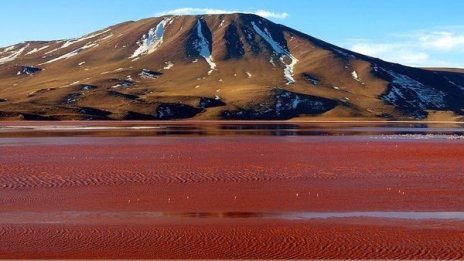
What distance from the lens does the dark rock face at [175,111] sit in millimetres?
159150

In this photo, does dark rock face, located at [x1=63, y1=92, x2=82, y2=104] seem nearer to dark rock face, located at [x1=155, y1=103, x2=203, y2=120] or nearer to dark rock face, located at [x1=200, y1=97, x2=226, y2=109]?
dark rock face, located at [x1=155, y1=103, x2=203, y2=120]

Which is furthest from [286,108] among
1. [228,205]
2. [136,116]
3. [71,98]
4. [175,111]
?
[228,205]

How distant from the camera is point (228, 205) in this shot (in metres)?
26.0

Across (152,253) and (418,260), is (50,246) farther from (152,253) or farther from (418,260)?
(418,260)

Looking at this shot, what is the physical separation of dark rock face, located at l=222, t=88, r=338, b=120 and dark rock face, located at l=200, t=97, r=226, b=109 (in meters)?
9.00

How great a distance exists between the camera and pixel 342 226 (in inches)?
845

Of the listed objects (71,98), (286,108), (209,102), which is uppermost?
(71,98)

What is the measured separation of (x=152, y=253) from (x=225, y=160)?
90.1ft

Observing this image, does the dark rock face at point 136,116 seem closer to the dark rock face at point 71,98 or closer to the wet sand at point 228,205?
the dark rock face at point 71,98

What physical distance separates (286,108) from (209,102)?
22243mm

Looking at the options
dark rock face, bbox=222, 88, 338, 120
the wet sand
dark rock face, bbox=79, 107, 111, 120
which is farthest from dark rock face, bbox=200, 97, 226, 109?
the wet sand

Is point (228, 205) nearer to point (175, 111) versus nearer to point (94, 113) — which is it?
point (94, 113)

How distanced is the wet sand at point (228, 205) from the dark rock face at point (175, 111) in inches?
4312

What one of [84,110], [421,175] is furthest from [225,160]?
[84,110]
